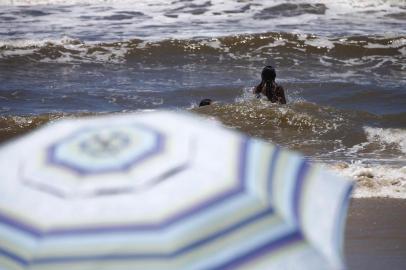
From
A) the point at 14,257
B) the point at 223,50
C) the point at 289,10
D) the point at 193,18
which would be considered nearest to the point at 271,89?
the point at 223,50

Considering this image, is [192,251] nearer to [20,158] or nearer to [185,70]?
[20,158]

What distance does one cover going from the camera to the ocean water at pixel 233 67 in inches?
369

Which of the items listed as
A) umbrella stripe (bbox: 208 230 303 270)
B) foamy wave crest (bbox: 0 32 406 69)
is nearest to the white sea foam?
foamy wave crest (bbox: 0 32 406 69)

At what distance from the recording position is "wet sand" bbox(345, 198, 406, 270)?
5.07m

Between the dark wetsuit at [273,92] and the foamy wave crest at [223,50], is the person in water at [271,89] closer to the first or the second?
the dark wetsuit at [273,92]

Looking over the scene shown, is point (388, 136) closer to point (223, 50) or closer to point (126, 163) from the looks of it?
point (223, 50)

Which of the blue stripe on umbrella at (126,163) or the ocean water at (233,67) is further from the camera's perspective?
the ocean water at (233,67)

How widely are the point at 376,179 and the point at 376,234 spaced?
1270 mm

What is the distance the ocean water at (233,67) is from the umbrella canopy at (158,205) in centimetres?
369

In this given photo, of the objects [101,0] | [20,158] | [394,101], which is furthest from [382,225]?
[101,0]

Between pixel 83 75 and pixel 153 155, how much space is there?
11215mm

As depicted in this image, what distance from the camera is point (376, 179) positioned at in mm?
6676

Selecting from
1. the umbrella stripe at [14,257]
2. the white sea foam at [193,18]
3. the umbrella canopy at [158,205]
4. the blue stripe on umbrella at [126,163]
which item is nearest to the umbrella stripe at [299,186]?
the umbrella canopy at [158,205]

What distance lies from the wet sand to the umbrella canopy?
2.30m
